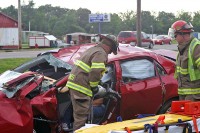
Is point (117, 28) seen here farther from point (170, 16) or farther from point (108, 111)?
point (108, 111)

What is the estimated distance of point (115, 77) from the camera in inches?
234

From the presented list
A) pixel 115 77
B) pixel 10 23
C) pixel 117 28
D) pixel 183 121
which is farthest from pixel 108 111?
pixel 117 28

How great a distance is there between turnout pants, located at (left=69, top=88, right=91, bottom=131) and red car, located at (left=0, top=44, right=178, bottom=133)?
0.29m

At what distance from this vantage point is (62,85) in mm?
5473

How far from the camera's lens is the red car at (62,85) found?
197 inches

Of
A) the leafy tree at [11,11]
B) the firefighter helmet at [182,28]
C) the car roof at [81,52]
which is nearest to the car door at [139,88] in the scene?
the car roof at [81,52]

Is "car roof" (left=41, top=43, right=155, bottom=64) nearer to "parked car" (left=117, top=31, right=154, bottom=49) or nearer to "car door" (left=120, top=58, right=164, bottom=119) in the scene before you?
"car door" (left=120, top=58, right=164, bottom=119)

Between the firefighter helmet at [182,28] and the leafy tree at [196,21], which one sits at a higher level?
the leafy tree at [196,21]

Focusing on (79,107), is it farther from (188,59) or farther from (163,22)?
(163,22)

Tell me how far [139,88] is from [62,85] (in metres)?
1.29

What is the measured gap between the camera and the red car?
500cm

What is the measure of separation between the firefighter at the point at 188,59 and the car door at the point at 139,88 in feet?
3.46

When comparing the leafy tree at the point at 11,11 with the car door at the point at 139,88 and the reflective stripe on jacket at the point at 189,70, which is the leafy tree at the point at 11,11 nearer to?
the car door at the point at 139,88

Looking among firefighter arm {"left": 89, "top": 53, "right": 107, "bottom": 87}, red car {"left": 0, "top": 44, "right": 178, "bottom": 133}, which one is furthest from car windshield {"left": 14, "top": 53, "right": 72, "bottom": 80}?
firefighter arm {"left": 89, "top": 53, "right": 107, "bottom": 87}
